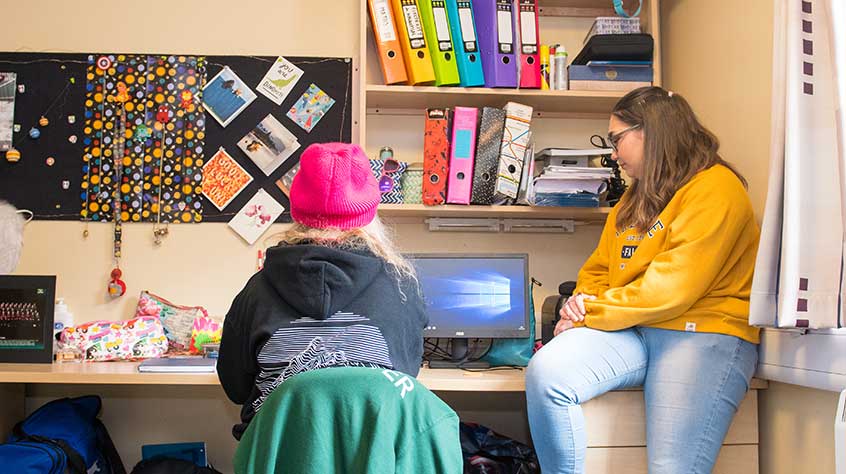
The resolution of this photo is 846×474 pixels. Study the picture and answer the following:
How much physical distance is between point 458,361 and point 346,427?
4.51 ft

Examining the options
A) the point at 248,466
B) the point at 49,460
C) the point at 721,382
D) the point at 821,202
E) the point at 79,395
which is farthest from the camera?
the point at 79,395

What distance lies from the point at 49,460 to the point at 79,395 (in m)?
0.54

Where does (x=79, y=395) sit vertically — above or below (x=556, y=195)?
below

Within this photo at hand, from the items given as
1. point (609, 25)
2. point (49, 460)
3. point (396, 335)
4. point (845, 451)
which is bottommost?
point (49, 460)

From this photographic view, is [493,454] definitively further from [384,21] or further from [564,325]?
[384,21]

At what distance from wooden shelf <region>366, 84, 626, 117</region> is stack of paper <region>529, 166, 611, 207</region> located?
30 centimetres

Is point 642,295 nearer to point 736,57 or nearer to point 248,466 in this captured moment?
point 736,57

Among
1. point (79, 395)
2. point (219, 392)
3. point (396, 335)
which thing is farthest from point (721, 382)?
point (79, 395)

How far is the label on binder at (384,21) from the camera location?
273cm

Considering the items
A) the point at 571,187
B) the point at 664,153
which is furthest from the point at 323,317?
the point at 571,187

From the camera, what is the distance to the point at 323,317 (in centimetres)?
151

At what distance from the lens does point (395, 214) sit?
9.26 ft

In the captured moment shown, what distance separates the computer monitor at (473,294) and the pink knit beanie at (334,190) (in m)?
0.89

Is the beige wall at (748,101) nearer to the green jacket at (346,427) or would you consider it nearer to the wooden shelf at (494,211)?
the wooden shelf at (494,211)
